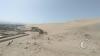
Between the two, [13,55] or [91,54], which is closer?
[13,55]

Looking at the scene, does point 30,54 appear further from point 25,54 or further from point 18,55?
point 18,55

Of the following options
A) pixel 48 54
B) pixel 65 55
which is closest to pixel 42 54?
pixel 48 54

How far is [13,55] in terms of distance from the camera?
748 cm

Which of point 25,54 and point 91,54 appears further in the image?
point 91,54

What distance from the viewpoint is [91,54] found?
8.23 m

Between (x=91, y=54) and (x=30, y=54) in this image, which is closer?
(x=30, y=54)

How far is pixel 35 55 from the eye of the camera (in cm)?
757

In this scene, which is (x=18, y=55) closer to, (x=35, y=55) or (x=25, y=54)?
(x=25, y=54)

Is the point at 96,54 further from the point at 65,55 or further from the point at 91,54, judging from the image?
the point at 65,55

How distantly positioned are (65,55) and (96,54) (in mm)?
2722

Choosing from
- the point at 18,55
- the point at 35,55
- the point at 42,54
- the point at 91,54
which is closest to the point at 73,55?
the point at 91,54

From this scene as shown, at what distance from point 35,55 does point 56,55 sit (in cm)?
163

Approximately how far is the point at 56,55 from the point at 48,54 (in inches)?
26.7

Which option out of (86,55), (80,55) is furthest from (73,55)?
(86,55)
